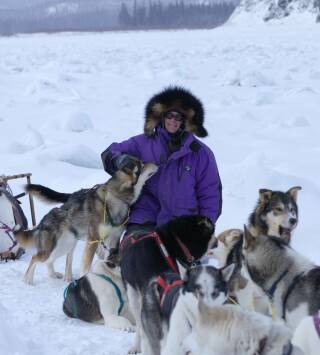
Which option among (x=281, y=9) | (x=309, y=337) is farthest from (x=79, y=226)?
(x=281, y=9)

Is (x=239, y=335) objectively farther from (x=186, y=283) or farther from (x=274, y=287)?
(x=274, y=287)

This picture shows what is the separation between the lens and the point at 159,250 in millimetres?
2881

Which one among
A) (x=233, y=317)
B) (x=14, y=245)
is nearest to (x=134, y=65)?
(x=14, y=245)

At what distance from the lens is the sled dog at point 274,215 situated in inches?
146

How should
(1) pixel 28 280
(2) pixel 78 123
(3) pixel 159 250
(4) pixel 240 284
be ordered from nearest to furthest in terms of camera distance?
(3) pixel 159 250
(4) pixel 240 284
(1) pixel 28 280
(2) pixel 78 123

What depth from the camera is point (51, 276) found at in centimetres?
456

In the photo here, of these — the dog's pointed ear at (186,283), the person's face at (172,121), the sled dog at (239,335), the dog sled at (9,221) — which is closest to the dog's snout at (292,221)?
the person's face at (172,121)

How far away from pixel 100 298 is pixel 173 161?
Result: 91 cm

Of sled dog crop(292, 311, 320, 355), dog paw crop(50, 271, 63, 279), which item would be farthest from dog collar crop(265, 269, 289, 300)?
dog paw crop(50, 271, 63, 279)

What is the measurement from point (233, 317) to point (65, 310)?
2.07 metres

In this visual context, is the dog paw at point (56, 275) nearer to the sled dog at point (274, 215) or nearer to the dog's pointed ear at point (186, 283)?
the sled dog at point (274, 215)

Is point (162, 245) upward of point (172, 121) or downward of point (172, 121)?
downward

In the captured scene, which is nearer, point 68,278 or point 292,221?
point 292,221

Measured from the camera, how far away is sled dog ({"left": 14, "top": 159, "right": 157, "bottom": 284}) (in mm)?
4324
